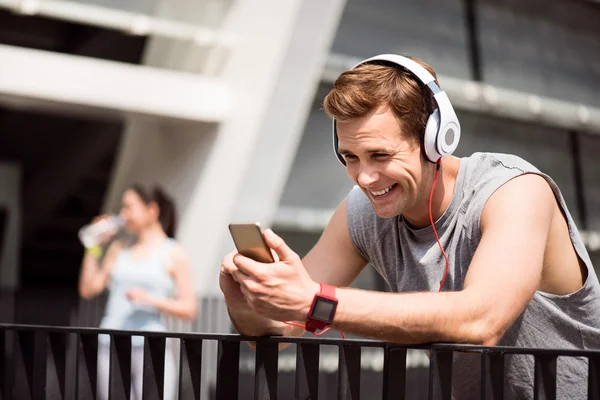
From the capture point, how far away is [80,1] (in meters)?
9.10

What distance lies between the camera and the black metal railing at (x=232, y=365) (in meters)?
1.98

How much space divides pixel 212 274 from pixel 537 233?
7743 mm

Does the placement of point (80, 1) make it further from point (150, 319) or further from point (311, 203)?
point (150, 319)

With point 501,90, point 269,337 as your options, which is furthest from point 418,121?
point 501,90

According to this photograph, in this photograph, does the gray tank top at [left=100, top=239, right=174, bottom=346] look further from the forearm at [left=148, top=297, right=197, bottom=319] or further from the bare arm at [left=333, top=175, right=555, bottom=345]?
the bare arm at [left=333, top=175, right=555, bottom=345]

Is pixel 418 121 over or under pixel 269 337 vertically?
over

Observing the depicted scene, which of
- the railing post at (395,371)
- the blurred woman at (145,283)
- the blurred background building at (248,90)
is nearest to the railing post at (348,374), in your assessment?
the railing post at (395,371)

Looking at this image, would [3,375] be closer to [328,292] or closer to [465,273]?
[328,292]

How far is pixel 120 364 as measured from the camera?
2455 millimetres

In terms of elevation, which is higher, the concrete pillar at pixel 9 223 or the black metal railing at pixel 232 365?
the concrete pillar at pixel 9 223

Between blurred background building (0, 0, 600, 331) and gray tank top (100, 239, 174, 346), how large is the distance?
2261 mm

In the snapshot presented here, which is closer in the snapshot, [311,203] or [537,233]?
[537,233]

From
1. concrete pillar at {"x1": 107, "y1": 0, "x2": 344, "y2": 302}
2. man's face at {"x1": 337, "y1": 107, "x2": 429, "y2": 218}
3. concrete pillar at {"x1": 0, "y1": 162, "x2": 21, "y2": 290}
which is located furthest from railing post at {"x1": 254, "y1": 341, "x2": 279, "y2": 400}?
concrete pillar at {"x1": 0, "y1": 162, "x2": 21, "y2": 290}

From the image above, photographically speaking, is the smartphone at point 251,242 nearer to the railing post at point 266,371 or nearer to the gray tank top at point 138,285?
the railing post at point 266,371
